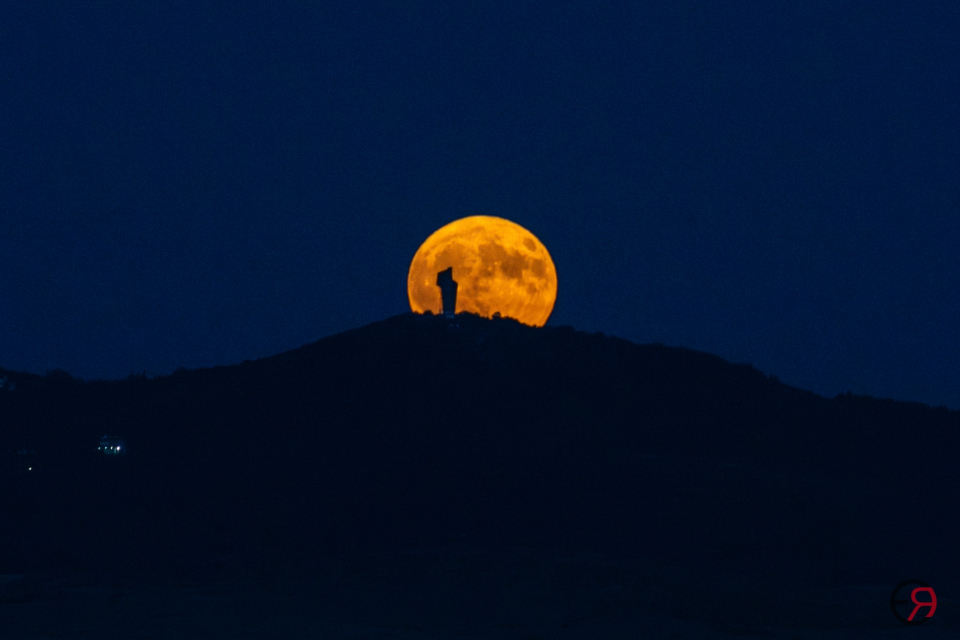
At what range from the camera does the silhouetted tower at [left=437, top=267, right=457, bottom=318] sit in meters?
49.8

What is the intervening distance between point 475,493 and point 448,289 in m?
16.3

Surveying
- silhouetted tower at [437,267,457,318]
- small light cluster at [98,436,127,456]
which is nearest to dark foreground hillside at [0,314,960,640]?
small light cluster at [98,436,127,456]

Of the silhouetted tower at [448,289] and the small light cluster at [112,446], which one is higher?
the silhouetted tower at [448,289]

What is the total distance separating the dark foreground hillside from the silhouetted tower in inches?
47.1

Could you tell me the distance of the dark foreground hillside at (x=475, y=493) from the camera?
23.3 m

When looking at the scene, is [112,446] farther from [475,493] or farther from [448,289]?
[475,493]

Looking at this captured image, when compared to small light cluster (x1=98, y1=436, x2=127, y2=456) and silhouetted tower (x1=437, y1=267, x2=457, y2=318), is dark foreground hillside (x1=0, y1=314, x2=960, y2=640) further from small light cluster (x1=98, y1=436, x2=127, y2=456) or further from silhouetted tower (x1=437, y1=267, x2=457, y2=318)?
silhouetted tower (x1=437, y1=267, x2=457, y2=318)

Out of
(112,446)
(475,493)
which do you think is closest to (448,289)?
(112,446)

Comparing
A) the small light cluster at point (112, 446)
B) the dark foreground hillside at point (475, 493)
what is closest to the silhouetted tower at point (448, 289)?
the dark foreground hillside at point (475, 493)

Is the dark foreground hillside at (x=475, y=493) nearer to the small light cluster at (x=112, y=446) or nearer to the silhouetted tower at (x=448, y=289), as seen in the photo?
the small light cluster at (x=112, y=446)

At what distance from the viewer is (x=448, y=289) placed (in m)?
50.1

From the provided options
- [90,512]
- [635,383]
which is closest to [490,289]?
[635,383]

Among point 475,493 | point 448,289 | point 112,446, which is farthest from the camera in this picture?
point 448,289

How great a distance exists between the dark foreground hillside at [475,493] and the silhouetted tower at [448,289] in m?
1.20
